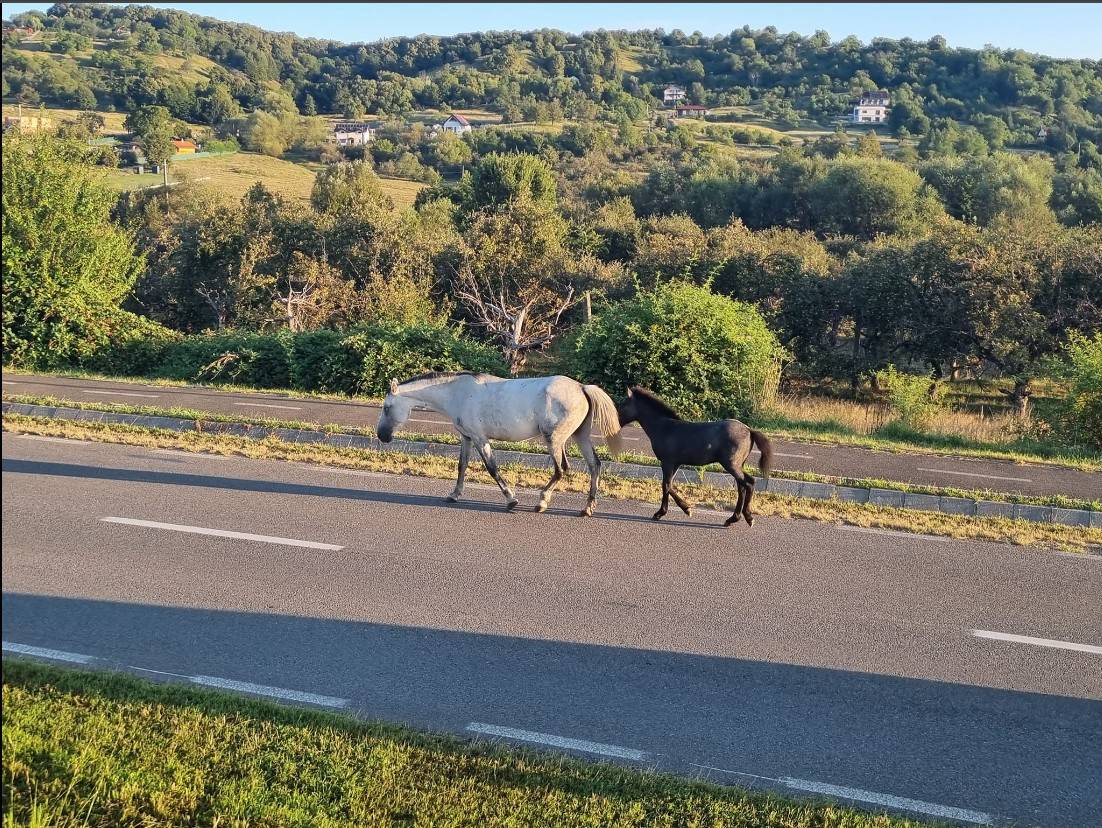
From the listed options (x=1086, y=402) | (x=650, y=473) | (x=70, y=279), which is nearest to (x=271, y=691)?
(x=650, y=473)

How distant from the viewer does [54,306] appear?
51.7ft

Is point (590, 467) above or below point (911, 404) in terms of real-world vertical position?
above

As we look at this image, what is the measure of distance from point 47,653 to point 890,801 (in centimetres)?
465

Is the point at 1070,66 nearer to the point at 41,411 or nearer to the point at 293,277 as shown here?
the point at 293,277

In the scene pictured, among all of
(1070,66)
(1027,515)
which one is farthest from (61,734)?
(1070,66)

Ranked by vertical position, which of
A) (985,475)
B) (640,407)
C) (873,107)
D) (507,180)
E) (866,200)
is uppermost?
(873,107)

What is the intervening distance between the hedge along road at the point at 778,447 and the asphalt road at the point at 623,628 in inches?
164

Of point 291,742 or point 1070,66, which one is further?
point 1070,66

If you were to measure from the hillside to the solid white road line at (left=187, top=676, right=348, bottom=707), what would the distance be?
64292mm

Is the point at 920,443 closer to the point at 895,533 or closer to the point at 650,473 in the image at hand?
the point at 650,473

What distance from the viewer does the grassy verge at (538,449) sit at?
531 inches

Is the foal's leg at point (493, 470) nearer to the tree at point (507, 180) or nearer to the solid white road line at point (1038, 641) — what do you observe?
the solid white road line at point (1038, 641)

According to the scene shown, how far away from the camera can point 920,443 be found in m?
19.4

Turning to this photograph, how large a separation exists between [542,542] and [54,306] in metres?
9.78
